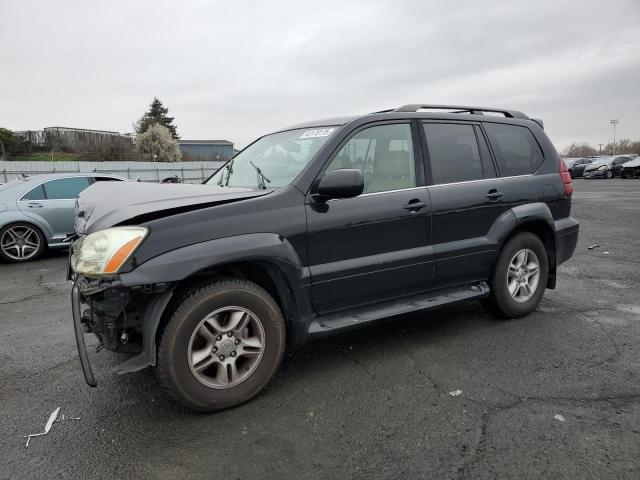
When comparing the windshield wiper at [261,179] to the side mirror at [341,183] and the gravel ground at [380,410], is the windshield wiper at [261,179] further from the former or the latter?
the gravel ground at [380,410]

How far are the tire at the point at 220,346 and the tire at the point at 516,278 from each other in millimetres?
2154

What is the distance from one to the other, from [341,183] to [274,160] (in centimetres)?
94

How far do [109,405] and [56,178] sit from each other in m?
6.86

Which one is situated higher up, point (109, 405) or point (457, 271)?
point (457, 271)

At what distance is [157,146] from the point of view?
1849 inches

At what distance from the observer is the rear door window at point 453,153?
377cm

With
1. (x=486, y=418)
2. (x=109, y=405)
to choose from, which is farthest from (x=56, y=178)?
(x=486, y=418)

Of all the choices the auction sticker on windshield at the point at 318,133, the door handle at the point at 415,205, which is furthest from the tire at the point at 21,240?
the door handle at the point at 415,205

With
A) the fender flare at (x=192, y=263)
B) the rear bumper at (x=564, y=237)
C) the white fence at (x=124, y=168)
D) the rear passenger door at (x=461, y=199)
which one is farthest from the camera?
the white fence at (x=124, y=168)

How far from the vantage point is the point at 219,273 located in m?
2.90

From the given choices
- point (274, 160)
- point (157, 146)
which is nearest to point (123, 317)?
point (274, 160)

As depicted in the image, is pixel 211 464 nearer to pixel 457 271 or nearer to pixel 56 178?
pixel 457 271

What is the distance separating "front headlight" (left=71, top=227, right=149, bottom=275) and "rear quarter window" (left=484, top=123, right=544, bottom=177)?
10.3 feet

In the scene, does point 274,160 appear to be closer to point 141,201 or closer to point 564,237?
point 141,201
